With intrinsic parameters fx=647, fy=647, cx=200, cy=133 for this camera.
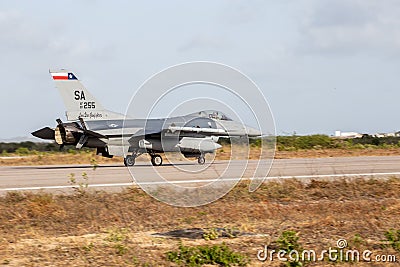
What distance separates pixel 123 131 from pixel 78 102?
2914 mm

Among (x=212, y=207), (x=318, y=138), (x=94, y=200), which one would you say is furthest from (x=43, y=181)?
(x=318, y=138)

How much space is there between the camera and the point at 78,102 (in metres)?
30.5

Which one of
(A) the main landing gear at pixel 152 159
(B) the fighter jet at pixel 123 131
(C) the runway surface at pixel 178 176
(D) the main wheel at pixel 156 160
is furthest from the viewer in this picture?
(D) the main wheel at pixel 156 160

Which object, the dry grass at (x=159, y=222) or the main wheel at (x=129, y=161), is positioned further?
the main wheel at (x=129, y=161)

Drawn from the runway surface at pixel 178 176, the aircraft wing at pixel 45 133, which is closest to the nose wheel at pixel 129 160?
the runway surface at pixel 178 176

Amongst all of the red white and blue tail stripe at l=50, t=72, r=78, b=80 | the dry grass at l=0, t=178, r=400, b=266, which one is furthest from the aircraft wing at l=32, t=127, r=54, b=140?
the dry grass at l=0, t=178, r=400, b=266

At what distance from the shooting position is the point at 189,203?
1404cm

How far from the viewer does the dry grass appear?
9086 mm

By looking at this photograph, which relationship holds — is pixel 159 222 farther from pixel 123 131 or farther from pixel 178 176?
pixel 123 131

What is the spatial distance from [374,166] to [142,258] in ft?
66.2

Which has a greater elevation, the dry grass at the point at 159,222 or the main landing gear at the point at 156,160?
the main landing gear at the point at 156,160

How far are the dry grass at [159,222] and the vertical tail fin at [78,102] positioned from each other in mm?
14314

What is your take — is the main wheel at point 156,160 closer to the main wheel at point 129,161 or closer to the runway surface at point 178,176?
the main wheel at point 129,161

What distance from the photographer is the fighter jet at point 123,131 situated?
27906mm
